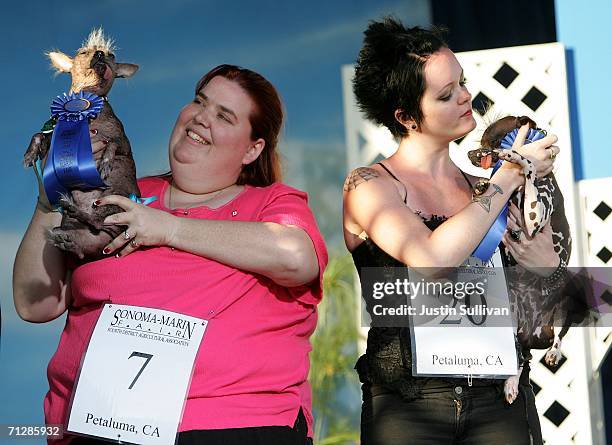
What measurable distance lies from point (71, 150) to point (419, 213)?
79 cm

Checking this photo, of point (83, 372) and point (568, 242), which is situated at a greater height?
point (568, 242)

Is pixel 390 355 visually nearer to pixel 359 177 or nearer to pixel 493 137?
pixel 359 177

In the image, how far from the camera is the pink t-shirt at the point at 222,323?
1.96 meters

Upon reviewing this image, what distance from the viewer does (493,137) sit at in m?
2.33

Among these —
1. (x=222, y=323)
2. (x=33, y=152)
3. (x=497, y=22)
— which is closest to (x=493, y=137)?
(x=222, y=323)

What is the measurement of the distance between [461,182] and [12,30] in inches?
81.8

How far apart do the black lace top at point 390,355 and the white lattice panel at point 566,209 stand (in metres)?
1.75

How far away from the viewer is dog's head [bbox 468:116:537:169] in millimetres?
2293

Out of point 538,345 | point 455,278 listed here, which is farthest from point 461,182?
point 538,345

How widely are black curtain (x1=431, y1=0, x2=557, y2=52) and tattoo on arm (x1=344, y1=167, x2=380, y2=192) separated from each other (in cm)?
268

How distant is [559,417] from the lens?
14.5 feet

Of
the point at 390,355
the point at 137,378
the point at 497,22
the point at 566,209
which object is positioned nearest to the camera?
the point at 137,378

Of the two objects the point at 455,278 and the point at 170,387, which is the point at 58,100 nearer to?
the point at 170,387

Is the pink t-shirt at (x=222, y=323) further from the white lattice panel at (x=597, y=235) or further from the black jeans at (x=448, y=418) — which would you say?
the white lattice panel at (x=597, y=235)
